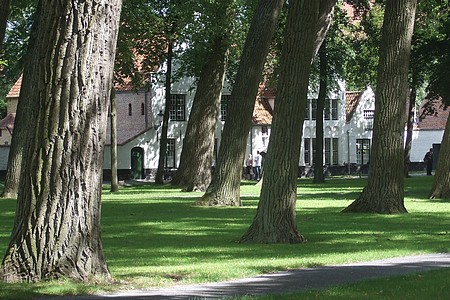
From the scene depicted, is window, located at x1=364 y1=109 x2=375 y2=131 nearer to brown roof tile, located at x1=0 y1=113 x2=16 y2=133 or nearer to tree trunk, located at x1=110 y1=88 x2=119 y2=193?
brown roof tile, located at x1=0 y1=113 x2=16 y2=133

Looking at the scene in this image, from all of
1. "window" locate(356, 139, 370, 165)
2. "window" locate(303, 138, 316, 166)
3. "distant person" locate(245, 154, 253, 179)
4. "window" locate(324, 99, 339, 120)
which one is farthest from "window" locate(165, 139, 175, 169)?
"window" locate(356, 139, 370, 165)

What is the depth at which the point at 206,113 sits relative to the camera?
1810 inches

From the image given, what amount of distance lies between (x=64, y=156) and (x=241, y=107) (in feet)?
58.3

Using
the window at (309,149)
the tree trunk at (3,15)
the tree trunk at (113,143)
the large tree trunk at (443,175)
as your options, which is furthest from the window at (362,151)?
the tree trunk at (3,15)

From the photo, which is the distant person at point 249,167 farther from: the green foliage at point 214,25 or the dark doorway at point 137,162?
the green foliage at point 214,25

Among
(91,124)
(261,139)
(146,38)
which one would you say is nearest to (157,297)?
(91,124)

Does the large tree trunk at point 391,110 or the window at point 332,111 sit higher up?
the window at point 332,111

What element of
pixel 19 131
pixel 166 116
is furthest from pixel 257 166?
pixel 19 131

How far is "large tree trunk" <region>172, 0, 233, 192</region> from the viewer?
45.2 metres

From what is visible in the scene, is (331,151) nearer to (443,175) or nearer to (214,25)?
(214,25)

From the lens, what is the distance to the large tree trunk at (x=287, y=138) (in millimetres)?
19469

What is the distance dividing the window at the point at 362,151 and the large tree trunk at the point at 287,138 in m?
70.9

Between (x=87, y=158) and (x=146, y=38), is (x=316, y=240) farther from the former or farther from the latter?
(x=146, y=38)

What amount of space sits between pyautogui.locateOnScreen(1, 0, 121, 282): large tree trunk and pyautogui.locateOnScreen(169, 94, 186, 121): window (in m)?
65.1
